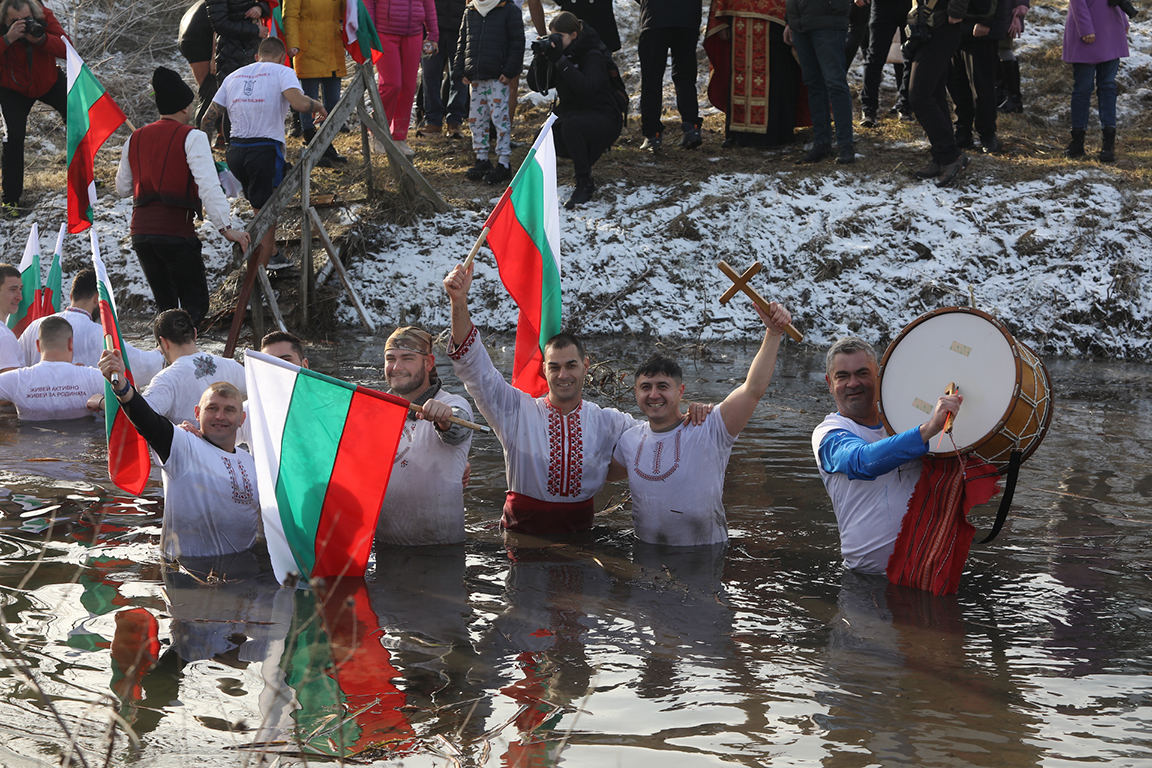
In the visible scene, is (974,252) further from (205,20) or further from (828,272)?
(205,20)

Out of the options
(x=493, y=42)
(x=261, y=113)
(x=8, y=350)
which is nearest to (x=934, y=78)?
(x=493, y=42)

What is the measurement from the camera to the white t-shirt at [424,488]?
237 inches

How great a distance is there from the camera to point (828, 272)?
12.1 m

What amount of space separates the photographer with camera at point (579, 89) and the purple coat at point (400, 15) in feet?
5.64

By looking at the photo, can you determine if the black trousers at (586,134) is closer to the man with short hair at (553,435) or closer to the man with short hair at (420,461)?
the man with short hair at (553,435)

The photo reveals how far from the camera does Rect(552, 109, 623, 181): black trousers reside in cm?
1245

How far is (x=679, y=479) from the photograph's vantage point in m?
6.10

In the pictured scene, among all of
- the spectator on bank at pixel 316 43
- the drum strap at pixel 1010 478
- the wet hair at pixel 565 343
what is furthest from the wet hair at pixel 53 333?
the drum strap at pixel 1010 478

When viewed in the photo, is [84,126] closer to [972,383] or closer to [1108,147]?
[972,383]

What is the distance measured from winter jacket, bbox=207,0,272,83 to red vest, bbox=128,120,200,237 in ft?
10.2

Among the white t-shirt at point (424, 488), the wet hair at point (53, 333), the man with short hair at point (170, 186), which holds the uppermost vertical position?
the man with short hair at point (170, 186)

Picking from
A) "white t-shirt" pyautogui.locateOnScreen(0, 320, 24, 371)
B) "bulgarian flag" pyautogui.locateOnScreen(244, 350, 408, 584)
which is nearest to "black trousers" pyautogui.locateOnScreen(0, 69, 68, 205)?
"white t-shirt" pyautogui.locateOnScreen(0, 320, 24, 371)

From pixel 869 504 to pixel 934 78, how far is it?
7110 millimetres

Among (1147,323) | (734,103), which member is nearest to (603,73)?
(734,103)
